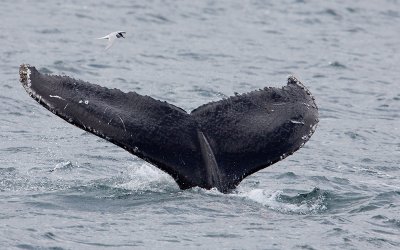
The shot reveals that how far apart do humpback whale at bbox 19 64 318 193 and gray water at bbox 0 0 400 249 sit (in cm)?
32

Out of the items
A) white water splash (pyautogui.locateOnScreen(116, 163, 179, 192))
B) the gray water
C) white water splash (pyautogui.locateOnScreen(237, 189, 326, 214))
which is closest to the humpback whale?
the gray water

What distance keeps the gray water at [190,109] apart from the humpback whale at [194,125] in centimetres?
32

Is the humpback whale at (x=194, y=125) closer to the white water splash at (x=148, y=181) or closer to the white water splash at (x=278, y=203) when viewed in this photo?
the white water splash at (x=278, y=203)

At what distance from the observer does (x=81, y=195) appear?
9836 millimetres

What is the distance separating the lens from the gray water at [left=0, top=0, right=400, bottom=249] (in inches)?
352

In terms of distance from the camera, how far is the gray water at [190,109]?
29.3 ft

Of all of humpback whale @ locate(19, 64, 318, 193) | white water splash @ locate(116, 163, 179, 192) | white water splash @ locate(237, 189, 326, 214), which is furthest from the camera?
white water splash @ locate(116, 163, 179, 192)

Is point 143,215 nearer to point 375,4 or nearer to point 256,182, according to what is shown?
point 256,182

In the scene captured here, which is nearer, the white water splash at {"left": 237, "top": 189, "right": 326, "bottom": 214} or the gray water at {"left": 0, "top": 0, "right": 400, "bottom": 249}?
the gray water at {"left": 0, "top": 0, "right": 400, "bottom": 249}

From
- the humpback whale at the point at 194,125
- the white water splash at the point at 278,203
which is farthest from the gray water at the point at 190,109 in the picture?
the humpback whale at the point at 194,125

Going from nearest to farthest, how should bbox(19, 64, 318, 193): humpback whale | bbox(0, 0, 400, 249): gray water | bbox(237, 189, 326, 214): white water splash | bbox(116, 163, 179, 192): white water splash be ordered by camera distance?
bbox(19, 64, 318, 193): humpback whale → bbox(0, 0, 400, 249): gray water → bbox(237, 189, 326, 214): white water splash → bbox(116, 163, 179, 192): white water splash

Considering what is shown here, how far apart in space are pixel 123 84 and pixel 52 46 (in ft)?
12.0

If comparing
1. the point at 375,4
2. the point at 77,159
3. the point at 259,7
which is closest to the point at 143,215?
the point at 77,159

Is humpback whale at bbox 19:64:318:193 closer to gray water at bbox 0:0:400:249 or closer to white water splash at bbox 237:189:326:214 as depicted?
gray water at bbox 0:0:400:249
